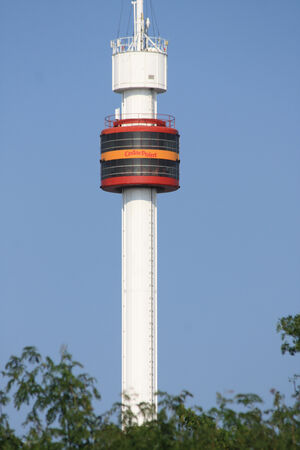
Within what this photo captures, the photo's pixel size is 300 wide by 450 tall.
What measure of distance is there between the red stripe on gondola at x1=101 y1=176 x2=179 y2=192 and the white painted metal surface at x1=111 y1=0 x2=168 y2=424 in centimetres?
151

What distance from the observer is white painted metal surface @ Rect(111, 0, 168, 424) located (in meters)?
158

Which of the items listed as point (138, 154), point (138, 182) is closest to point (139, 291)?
point (138, 182)

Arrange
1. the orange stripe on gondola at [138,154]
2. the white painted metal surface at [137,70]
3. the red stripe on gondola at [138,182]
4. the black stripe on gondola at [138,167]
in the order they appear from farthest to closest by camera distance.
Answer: the white painted metal surface at [137,70], the orange stripe on gondola at [138,154], the black stripe on gondola at [138,167], the red stripe on gondola at [138,182]

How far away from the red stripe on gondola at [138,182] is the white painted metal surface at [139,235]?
1.51 metres

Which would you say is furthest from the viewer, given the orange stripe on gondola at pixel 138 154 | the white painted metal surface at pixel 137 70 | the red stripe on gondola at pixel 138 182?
the white painted metal surface at pixel 137 70

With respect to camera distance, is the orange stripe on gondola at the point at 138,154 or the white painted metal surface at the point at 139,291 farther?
the orange stripe on gondola at the point at 138,154

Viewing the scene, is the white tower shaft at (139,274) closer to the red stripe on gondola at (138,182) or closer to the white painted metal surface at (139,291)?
the white painted metal surface at (139,291)

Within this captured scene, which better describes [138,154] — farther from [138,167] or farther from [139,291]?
[139,291]

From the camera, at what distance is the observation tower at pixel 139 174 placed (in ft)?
518

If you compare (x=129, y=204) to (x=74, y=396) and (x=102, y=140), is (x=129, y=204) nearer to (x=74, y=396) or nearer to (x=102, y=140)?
(x=102, y=140)

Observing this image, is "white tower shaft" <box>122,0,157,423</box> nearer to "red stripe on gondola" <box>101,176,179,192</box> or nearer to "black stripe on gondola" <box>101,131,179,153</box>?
"red stripe on gondola" <box>101,176,179,192</box>

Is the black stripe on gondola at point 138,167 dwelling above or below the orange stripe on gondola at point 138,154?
below

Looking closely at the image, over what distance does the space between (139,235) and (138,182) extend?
5.51 meters

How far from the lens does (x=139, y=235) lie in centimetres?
15925
